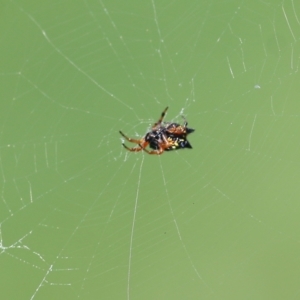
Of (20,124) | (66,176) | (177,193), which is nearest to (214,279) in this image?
(177,193)

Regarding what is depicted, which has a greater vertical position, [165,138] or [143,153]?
[143,153]

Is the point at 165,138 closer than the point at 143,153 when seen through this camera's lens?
Yes

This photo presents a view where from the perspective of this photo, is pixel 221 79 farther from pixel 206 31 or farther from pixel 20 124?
pixel 20 124
